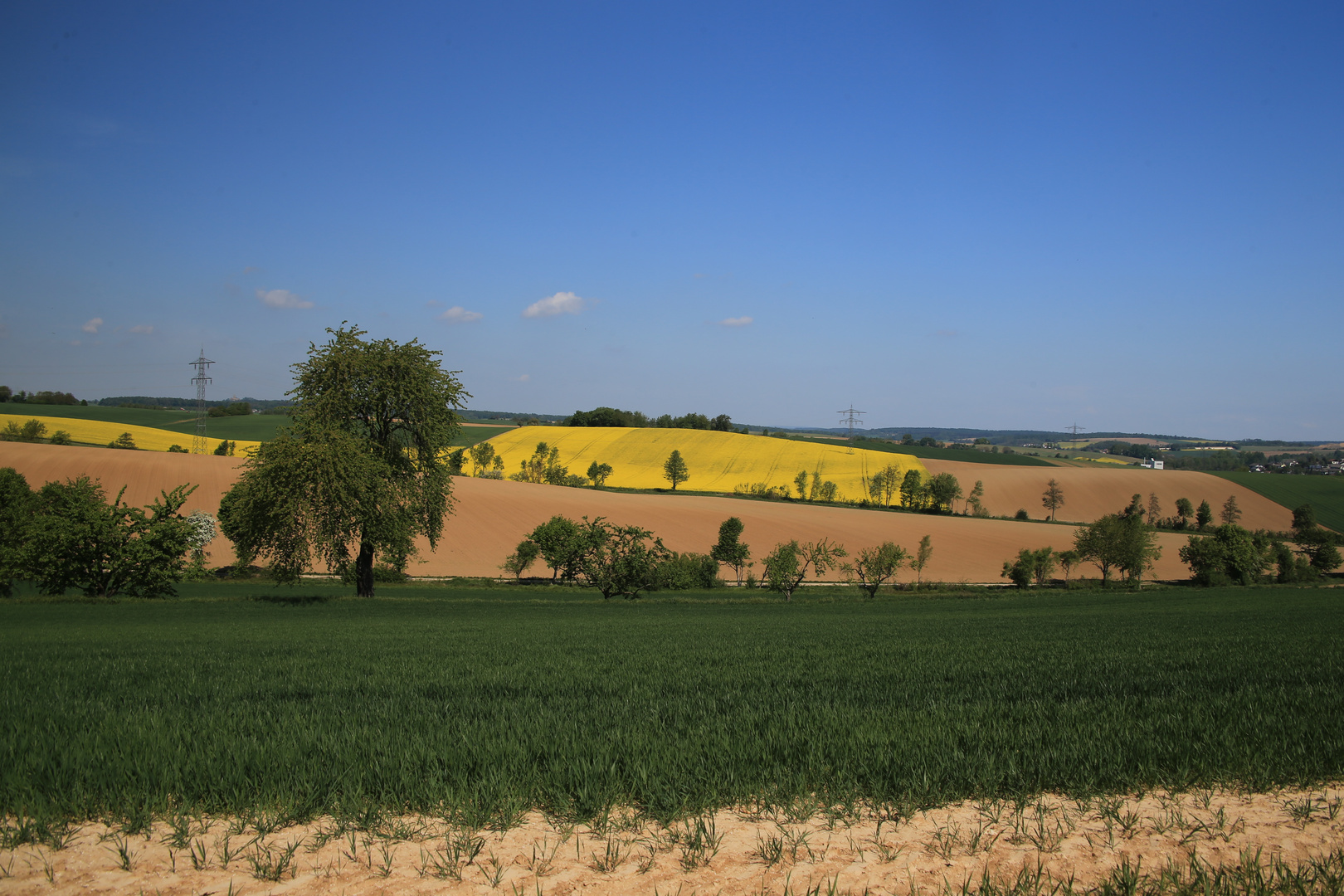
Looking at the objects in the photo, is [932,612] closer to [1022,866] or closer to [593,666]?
[593,666]

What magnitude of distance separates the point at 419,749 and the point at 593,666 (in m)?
6.59

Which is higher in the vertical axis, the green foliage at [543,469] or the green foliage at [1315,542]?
the green foliage at [543,469]

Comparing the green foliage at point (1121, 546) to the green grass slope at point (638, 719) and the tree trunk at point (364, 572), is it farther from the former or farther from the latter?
the tree trunk at point (364, 572)

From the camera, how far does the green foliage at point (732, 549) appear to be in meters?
56.6

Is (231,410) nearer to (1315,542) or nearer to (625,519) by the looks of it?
(625,519)

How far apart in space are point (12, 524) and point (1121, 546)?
7454 centimetres

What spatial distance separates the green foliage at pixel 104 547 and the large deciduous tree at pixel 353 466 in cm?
271

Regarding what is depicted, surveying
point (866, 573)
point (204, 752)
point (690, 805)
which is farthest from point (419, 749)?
point (866, 573)

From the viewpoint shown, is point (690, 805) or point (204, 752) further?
point (204, 752)

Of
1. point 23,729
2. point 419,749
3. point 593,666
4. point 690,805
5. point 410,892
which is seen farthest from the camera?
point 593,666

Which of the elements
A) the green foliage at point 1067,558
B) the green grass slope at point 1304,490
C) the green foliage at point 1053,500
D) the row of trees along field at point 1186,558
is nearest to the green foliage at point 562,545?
the row of trees along field at point 1186,558

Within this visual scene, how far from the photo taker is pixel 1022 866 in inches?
169

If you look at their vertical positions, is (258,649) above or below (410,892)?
below

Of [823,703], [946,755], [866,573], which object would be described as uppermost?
[946,755]
